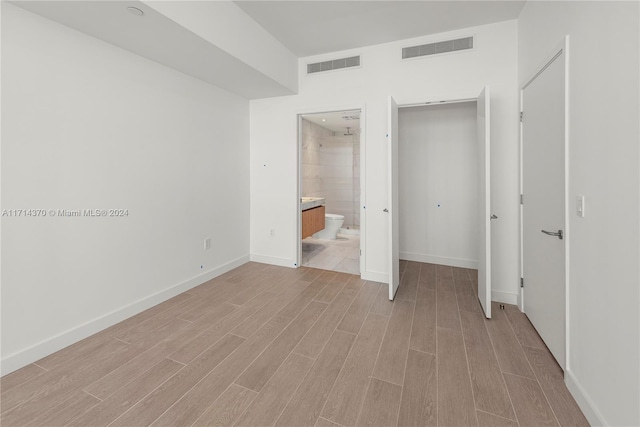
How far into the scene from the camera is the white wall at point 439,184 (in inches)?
163

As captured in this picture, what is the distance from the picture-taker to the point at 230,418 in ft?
4.99

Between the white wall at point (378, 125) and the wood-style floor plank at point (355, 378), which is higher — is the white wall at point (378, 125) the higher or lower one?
the higher one

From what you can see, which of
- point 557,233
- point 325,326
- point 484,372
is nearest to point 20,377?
point 325,326

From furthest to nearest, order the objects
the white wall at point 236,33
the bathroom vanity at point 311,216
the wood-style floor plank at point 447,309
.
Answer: the bathroom vanity at point 311,216 → the wood-style floor plank at point 447,309 → the white wall at point 236,33

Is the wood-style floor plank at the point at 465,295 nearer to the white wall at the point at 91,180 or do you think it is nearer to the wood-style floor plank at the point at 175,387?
the wood-style floor plank at the point at 175,387

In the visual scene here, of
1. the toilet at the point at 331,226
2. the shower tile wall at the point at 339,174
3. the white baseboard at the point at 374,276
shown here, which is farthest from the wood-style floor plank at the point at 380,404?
the shower tile wall at the point at 339,174

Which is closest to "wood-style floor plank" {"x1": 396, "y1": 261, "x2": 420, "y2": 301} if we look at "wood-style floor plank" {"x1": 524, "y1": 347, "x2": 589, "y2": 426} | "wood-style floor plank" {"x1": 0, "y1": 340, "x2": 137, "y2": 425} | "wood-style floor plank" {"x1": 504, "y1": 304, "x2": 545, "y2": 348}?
"wood-style floor plank" {"x1": 504, "y1": 304, "x2": 545, "y2": 348}

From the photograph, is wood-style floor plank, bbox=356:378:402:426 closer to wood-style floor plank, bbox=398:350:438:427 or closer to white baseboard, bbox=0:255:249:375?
wood-style floor plank, bbox=398:350:438:427

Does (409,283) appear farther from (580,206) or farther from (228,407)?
(228,407)

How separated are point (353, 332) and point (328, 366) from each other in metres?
0.50

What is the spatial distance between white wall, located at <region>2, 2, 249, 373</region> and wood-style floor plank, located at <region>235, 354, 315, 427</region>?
1.67m

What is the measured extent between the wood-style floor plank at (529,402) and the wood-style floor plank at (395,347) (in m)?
0.63

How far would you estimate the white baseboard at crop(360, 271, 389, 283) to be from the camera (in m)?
3.57

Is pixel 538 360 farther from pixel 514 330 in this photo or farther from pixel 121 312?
pixel 121 312
